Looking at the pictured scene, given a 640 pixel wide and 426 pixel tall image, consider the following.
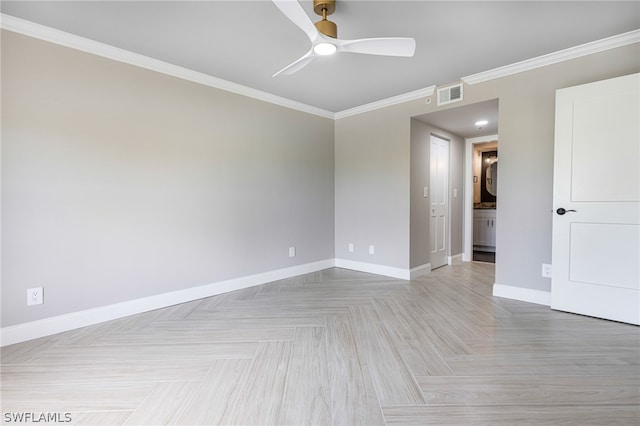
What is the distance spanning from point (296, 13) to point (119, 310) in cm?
278

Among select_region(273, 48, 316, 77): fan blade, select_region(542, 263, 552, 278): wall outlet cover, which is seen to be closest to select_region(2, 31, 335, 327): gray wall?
select_region(273, 48, 316, 77): fan blade

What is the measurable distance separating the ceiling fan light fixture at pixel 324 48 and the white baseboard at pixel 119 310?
2.58 metres

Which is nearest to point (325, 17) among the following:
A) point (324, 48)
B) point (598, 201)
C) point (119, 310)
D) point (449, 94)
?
point (324, 48)

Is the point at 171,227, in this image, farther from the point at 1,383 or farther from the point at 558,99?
the point at 558,99

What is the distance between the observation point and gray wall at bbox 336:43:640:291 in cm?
281

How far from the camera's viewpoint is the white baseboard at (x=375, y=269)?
399 cm

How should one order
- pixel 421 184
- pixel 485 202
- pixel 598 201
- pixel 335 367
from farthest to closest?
pixel 485 202
pixel 421 184
pixel 598 201
pixel 335 367

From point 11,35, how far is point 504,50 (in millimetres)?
3941

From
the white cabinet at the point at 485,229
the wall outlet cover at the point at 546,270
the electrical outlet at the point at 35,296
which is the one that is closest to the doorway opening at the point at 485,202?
the white cabinet at the point at 485,229

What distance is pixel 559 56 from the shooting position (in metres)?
2.78

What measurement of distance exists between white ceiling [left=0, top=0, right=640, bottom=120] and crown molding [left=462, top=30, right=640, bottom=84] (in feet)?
0.27

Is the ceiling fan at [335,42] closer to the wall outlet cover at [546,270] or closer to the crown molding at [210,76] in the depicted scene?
the crown molding at [210,76]

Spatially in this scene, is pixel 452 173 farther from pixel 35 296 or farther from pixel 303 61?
pixel 35 296

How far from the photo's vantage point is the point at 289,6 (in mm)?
1601
